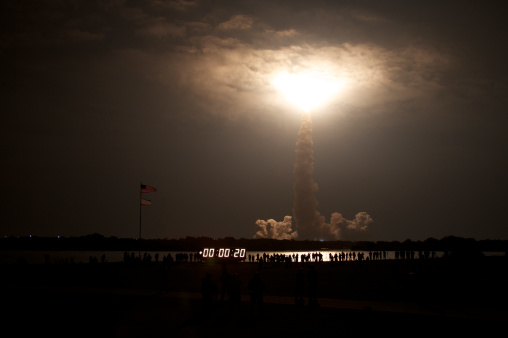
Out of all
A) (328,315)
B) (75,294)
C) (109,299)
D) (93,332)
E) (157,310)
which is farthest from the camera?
(75,294)

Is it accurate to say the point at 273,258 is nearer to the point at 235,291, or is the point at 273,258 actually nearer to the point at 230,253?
the point at 230,253

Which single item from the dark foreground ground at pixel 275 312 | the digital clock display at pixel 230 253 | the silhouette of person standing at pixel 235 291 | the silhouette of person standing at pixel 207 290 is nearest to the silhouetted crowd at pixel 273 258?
the digital clock display at pixel 230 253

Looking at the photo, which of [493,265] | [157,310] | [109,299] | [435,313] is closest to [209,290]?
[157,310]

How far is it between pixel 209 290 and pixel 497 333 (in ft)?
35.2

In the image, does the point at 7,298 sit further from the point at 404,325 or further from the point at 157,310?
the point at 404,325

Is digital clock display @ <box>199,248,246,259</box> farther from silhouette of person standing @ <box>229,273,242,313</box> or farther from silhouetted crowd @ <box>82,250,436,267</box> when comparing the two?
silhouette of person standing @ <box>229,273,242,313</box>

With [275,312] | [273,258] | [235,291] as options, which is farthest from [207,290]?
[273,258]

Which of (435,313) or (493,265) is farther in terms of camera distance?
(493,265)

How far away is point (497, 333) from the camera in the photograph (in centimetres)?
1489

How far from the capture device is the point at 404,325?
16.4 meters

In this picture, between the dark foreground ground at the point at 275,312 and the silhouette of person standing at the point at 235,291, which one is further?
the silhouette of person standing at the point at 235,291

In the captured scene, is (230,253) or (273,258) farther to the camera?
(230,253)

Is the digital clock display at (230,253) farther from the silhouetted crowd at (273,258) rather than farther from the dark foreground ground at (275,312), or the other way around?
the dark foreground ground at (275,312)

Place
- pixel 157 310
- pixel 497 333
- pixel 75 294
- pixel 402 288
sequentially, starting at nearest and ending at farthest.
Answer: pixel 497 333 < pixel 157 310 < pixel 75 294 < pixel 402 288
